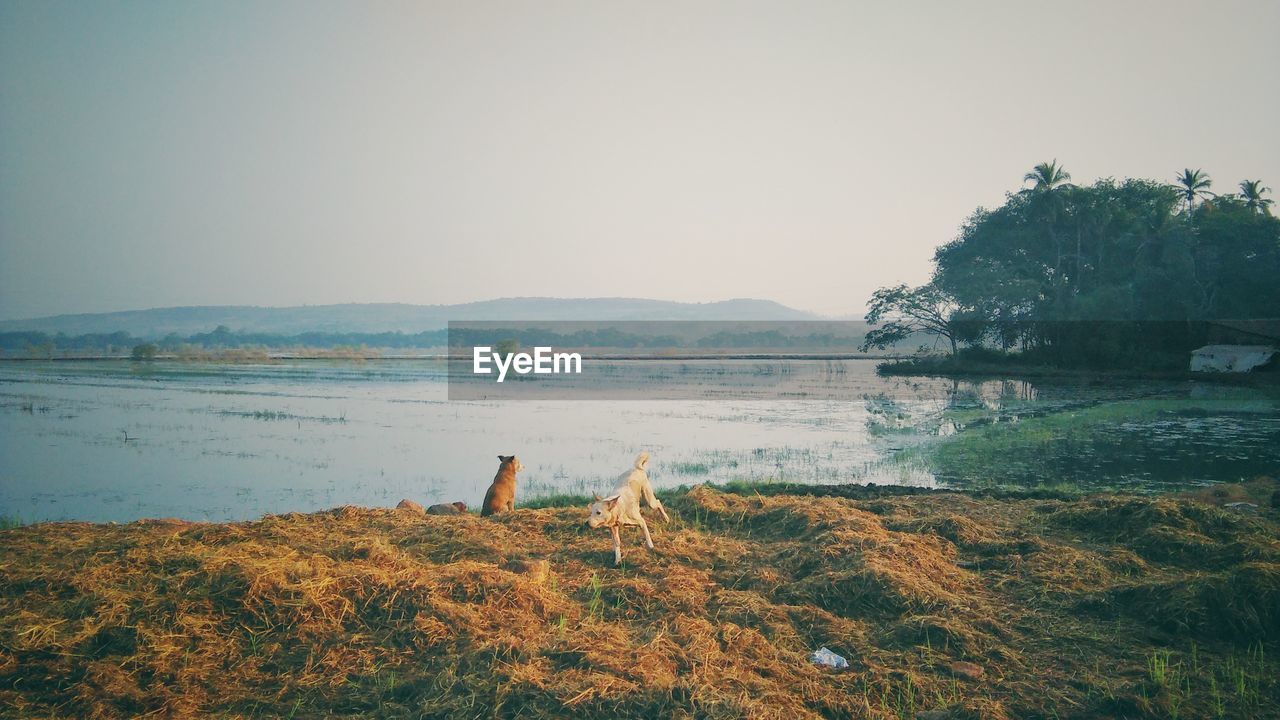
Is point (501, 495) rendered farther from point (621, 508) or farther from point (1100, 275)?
point (1100, 275)

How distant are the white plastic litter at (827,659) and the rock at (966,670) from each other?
29.7 inches

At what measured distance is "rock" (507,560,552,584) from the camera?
20.7 ft

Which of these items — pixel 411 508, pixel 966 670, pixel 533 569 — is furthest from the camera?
pixel 411 508

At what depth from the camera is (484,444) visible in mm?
19438

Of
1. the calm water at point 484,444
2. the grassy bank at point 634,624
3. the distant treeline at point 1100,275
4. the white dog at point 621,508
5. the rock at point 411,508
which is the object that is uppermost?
the distant treeline at point 1100,275

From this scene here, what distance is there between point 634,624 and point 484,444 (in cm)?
1439

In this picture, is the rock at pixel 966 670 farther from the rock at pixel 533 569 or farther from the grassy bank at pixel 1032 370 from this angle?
the grassy bank at pixel 1032 370

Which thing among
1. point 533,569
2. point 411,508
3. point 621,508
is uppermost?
point 621,508

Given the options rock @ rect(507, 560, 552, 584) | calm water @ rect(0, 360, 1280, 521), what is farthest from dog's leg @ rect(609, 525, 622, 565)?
calm water @ rect(0, 360, 1280, 521)

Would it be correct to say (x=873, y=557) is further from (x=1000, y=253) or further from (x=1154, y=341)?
(x=1000, y=253)

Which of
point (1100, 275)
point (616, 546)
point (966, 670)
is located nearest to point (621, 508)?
point (616, 546)

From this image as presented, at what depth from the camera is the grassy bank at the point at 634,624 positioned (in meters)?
4.57

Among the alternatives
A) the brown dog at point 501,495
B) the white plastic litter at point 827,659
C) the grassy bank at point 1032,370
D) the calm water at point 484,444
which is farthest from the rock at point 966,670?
the grassy bank at point 1032,370

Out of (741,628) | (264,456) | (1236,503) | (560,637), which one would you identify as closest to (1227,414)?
(1236,503)
